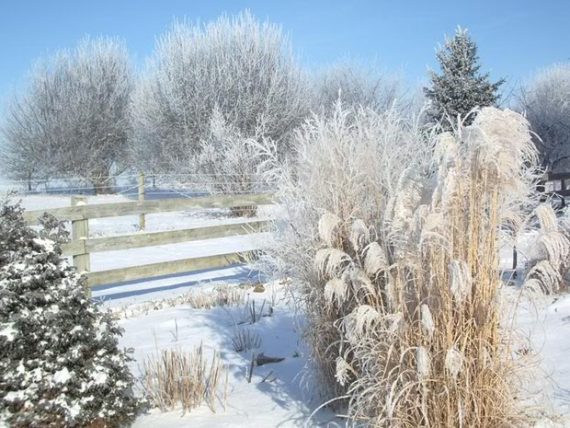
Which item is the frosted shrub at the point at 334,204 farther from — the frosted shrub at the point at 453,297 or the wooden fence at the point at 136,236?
the wooden fence at the point at 136,236

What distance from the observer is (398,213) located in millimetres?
2605

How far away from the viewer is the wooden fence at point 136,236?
626 cm

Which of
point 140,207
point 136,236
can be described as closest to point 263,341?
point 136,236

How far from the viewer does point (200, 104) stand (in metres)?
22.0

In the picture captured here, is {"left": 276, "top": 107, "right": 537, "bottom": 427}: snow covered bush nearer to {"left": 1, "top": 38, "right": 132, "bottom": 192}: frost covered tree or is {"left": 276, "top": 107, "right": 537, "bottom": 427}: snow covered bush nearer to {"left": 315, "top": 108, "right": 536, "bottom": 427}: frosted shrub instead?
{"left": 315, "top": 108, "right": 536, "bottom": 427}: frosted shrub

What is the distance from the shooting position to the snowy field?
293 centimetres

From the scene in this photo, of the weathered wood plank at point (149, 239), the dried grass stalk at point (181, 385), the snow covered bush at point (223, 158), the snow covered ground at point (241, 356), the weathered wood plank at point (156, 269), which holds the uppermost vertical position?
the snow covered bush at point (223, 158)

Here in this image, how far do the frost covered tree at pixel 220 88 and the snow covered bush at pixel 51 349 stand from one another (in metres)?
18.4

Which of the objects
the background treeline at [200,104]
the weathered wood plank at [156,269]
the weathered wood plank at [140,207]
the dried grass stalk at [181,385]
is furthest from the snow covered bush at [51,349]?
the background treeline at [200,104]

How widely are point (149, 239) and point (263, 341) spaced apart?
268 centimetres

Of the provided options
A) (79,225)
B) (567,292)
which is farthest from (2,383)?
(567,292)

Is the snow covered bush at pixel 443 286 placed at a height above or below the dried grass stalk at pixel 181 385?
above

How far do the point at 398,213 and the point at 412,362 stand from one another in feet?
2.20

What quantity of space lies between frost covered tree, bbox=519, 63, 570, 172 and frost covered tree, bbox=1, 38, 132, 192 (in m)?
20.7
